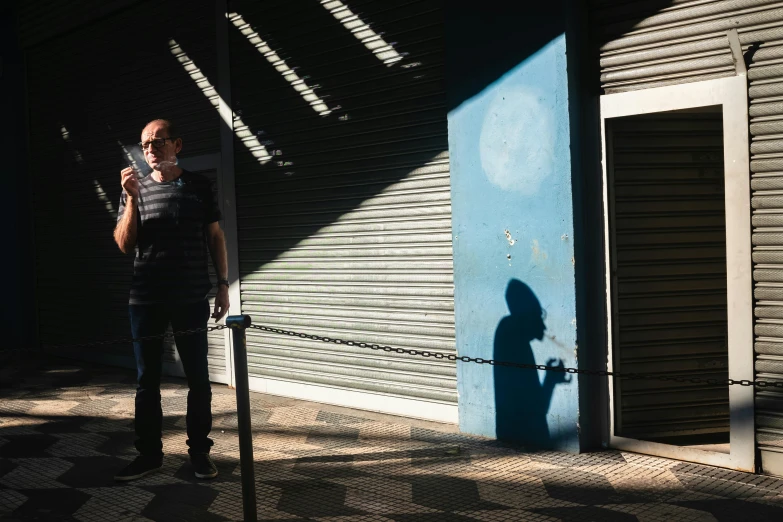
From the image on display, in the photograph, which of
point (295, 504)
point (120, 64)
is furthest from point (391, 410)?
point (120, 64)

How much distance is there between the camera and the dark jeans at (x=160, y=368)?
5.04 m

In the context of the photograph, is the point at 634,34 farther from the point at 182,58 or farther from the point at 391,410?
the point at 182,58

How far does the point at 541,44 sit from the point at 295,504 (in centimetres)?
310

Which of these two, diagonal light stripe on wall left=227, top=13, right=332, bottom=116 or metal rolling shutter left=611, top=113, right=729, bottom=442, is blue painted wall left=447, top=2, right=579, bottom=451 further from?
diagonal light stripe on wall left=227, top=13, right=332, bottom=116

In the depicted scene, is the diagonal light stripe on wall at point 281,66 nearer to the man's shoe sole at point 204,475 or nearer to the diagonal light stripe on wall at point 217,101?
the diagonal light stripe on wall at point 217,101

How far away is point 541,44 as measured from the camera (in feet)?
17.9

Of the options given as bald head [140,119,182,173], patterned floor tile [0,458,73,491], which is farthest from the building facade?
patterned floor tile [0,458,73,491]

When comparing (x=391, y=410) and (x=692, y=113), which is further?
(x=391, y=410)

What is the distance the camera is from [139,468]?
16.9ft

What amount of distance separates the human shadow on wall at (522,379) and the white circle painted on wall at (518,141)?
671 mm

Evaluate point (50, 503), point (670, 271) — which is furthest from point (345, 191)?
point (50, 503)

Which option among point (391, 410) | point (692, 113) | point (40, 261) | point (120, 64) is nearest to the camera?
point (692, 113)

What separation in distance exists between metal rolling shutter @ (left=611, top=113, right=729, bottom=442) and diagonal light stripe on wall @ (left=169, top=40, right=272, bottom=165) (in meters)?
3.34

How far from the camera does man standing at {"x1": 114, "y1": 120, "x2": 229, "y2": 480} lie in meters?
5.03
